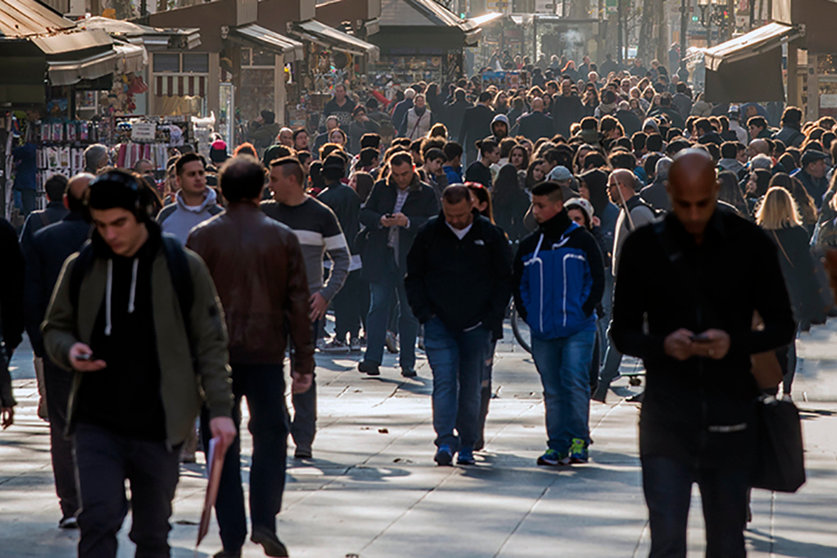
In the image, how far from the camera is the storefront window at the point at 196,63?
2808cm

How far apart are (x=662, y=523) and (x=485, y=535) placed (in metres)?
2.16

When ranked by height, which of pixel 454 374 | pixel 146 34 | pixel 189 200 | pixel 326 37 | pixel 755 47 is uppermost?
pixel 326 37

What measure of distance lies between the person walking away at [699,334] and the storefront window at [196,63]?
23596 millimetres

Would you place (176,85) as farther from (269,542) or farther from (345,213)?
(269,542)

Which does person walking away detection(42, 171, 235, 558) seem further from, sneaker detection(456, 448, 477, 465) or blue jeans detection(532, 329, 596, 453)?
blue jeans detection(532, 329, 596, 453)

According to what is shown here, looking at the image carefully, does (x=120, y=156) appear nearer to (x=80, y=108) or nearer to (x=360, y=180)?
(x=80, y=108)

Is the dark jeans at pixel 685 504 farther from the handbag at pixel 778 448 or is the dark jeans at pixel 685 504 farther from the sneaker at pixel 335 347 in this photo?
the sneaker at pixel 335 347

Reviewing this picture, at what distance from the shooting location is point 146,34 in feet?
79.3

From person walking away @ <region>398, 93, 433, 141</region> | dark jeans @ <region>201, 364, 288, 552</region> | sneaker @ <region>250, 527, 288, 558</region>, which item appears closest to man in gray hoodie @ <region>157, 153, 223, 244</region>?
dark jeans @ <region>201, 364, 288, 552</region>

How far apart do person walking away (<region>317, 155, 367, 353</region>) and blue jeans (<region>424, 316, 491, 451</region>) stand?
147 inches

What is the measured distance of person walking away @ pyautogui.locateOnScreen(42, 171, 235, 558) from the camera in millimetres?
5188

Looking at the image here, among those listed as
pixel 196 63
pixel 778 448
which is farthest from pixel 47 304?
pixel 196 63

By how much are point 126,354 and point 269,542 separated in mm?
1542

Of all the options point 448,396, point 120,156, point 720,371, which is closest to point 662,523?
point 720,371
